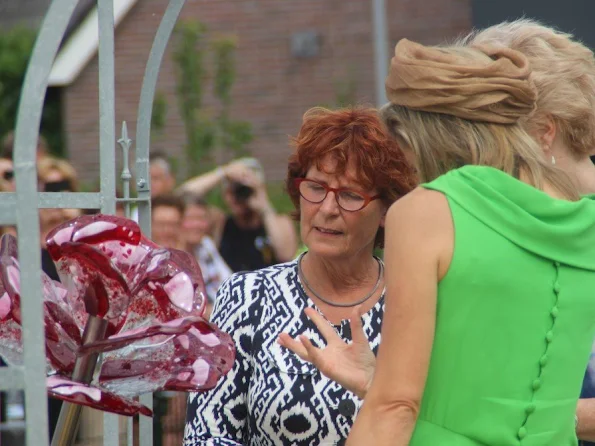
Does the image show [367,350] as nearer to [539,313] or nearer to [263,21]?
[539,313]

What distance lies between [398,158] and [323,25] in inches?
426

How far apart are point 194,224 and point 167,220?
2.02 feet

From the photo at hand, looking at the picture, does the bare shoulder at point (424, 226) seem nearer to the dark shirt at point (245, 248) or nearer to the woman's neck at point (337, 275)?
the woman's neck at point (337, 275)

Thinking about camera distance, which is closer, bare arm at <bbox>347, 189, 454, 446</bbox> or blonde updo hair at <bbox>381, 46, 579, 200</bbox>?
bare arm at <bbox>347, 189, 454, 446</bbox>

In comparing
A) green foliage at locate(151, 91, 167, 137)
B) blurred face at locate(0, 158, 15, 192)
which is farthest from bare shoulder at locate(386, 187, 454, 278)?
green foliage at locate(151, 91, 167, 137)

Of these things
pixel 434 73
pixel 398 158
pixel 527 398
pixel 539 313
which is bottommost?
pixel 527 398

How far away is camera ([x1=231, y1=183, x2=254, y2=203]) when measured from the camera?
707 cm

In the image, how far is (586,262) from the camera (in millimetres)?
2037

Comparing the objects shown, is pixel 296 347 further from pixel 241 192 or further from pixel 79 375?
pixel 241 192

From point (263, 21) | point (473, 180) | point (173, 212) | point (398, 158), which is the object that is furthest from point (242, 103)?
point (473, 180)

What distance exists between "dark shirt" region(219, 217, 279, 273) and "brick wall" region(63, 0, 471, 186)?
635 centimetres

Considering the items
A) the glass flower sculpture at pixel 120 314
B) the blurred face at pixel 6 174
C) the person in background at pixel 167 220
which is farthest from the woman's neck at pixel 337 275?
the person in background at pixel 167 220

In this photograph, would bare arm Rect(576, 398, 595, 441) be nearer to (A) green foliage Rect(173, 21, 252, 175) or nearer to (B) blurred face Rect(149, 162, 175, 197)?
(B) blurred face Rect(149, 162, 175, 197)

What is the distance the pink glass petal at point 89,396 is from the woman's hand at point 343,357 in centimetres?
35
